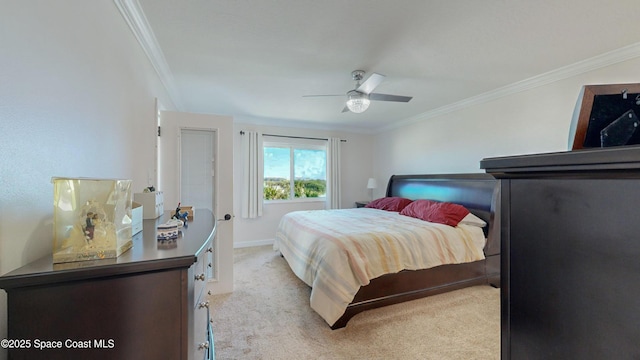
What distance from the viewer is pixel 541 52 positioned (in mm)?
2309

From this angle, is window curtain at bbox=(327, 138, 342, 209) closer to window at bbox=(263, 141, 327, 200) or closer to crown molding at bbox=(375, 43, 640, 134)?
window at bbox=(263, 141, 327, 200)

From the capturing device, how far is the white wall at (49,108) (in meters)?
0.77

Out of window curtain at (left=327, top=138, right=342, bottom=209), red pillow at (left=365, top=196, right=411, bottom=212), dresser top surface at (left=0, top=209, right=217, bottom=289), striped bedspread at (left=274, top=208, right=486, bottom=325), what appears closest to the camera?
dresser top surface at (left=0, top=209, right=217, bottom=289)

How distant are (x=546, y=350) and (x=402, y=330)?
1974 millimetres

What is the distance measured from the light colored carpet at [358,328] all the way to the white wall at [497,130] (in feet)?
5.61

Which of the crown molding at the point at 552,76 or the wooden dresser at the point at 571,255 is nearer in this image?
the wooden dresser at the point at 571,255

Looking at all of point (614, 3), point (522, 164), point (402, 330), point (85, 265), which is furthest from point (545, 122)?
point (85, 265)

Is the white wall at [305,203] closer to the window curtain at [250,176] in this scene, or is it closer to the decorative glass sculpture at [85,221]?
the window curtain at [250,176]

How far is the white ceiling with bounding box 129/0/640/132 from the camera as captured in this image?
5.66ft

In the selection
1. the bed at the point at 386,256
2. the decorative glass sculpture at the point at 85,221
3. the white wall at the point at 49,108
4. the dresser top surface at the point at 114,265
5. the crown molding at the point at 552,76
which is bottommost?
the bed at the point at 386,256

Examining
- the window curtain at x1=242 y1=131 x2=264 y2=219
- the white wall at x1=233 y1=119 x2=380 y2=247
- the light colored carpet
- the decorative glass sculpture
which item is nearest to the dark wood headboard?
the light colored carpet

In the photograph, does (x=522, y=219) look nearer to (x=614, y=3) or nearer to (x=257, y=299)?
(x=614, y=3)

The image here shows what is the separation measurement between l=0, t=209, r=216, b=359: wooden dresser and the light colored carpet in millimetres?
1391

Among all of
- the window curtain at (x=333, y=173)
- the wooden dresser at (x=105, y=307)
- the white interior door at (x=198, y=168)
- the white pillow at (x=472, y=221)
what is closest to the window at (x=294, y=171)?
the window curtain at (x=333, y=173)
